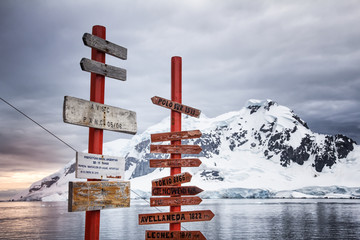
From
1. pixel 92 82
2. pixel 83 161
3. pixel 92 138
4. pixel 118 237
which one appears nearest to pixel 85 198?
pixel 83 161

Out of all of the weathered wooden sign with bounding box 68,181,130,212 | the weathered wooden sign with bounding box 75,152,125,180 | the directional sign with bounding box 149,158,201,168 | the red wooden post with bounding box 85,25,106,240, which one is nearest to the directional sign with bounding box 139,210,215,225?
the directional sign with bounding box 149,158,201,168

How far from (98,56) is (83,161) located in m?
2.48

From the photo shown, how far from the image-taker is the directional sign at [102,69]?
309 inches

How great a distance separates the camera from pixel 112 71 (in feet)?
28.0

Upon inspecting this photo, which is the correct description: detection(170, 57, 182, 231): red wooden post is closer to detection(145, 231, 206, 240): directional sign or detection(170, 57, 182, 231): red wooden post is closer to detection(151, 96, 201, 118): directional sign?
A: detection(151, 96, 201, 118): directional sign

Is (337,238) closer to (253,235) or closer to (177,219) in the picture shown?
(253,235)

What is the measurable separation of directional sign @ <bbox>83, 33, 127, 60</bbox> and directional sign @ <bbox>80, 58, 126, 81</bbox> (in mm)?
362

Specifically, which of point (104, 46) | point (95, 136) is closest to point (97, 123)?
point (95, 136)

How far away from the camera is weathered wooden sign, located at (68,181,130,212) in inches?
288

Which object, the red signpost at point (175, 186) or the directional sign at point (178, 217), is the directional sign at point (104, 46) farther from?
the directional sign at point (178, 217)

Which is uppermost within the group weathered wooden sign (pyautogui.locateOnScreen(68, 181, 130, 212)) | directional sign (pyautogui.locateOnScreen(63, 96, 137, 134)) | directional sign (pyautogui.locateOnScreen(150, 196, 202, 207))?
directional sign (pyautogui.locateOnScreen(63, 96, 137, 134))

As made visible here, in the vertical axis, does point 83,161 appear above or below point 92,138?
below

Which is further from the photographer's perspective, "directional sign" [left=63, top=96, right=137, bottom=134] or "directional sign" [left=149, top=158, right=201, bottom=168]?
"directional sign" [left=149, top=158, right=201, bottom=168]

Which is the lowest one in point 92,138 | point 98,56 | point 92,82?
point 92,138
